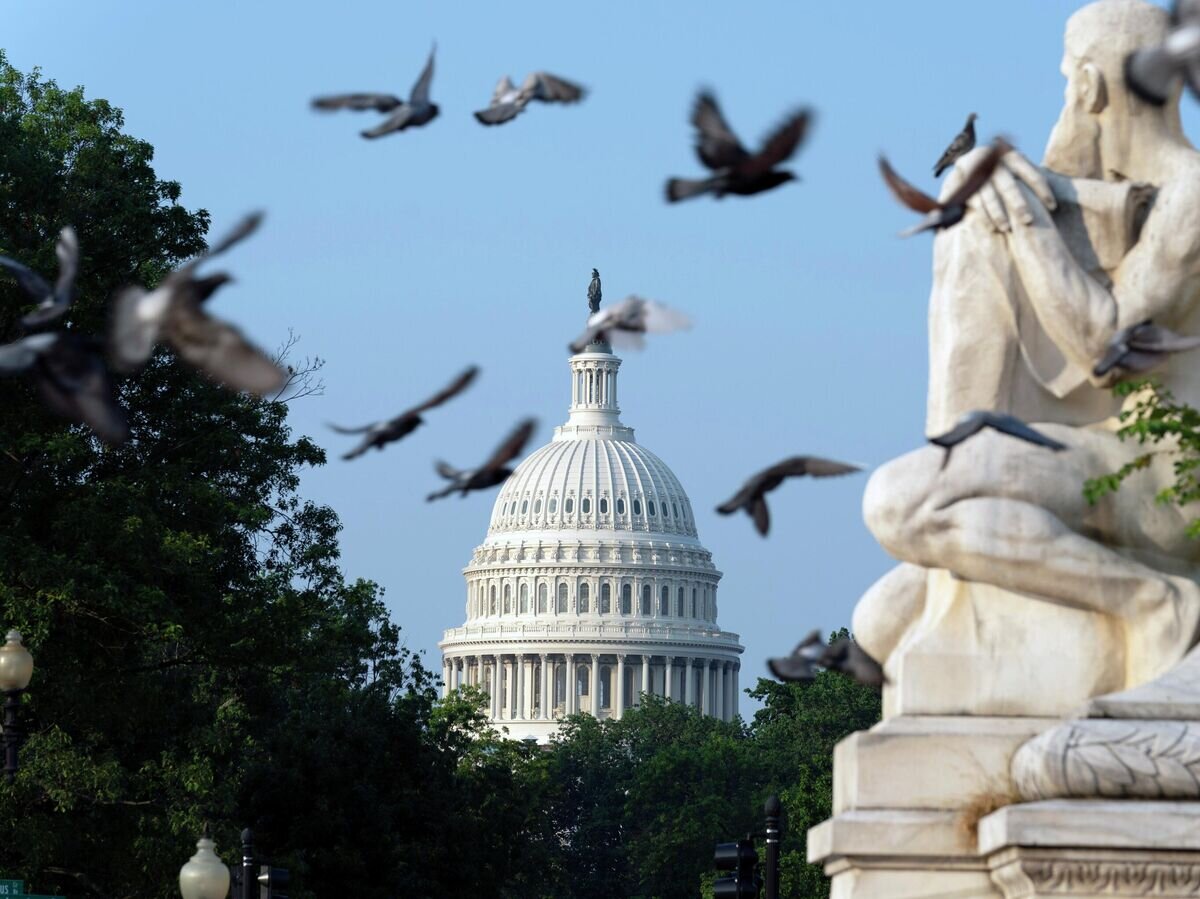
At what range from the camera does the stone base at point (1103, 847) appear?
35.1 feet

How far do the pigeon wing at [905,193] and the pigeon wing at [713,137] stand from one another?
1.92 feet

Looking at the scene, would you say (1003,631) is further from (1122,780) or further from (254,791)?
(254,791)

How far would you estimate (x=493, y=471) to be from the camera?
9.94 m

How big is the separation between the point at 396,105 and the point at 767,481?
2.19 m

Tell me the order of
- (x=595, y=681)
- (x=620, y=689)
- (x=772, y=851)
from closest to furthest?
(x=772, y=851)
(x=595, y=681)
(x=620, y=689)

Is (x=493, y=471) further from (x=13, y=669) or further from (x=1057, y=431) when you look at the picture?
(x=13, y=669)

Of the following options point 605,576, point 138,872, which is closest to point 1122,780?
point 138,872

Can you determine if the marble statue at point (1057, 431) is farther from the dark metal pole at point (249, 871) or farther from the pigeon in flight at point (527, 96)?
the dark metal pole at point (249, 871)

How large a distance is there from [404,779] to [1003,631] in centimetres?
4048

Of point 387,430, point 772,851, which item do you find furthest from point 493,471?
point 772,851

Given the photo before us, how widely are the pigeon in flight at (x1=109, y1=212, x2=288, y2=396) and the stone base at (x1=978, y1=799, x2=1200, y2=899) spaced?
3748 mm

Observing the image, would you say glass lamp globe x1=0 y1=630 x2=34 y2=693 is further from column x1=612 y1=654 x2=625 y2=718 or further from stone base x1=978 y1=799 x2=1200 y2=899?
column x1=612 y1=654 x2=625 y2=718

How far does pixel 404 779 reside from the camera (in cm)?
5159

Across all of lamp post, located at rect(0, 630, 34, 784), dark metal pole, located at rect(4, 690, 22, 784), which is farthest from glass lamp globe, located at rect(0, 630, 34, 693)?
dark metal pole, located at rect(4, 690, 22, 784)
